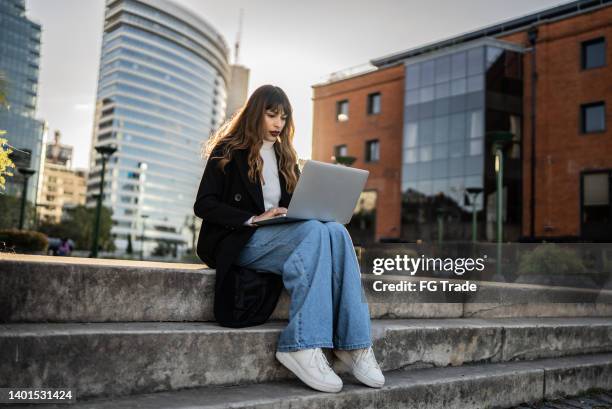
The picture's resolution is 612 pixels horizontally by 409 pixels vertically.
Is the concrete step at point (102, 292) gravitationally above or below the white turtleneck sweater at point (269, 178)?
below

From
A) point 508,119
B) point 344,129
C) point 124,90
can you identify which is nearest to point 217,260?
point 508,119

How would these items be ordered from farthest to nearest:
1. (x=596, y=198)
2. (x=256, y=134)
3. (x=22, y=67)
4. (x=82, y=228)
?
(x=22, y=67) < (x=82, y=228) < (x=596, y=198) < (x=256, y=134)

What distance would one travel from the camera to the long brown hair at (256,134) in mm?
3344

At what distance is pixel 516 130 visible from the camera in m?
25.7

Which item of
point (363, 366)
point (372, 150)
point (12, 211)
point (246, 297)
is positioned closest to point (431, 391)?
point (363, 366)

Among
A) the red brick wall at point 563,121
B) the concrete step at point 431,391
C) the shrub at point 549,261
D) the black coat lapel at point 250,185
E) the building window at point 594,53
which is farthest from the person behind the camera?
the building window at point 594,53

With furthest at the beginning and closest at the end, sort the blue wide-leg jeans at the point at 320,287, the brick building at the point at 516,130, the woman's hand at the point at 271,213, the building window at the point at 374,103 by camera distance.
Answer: the building window at the point at 374,103 < the brick building at the point at 516,130 < the woman's hand at the point at 271,213 < the blue wide-leg jeans at the point at 320,287

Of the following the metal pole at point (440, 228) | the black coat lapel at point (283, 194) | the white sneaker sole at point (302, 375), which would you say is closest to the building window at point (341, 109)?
the metal pole at point (440, 228)

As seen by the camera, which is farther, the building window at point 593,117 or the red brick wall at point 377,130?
the red brick wall at point 377,130

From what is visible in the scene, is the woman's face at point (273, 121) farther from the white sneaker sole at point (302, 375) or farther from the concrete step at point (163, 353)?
the white sneaker sole at point (302, 375)

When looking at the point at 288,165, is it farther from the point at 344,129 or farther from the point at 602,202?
the point at 344,129

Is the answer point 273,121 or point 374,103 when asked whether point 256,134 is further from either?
point 374,103

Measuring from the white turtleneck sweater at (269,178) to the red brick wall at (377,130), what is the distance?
1059 inches

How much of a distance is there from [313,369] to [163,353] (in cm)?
74
